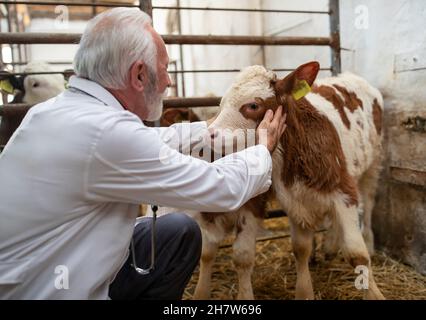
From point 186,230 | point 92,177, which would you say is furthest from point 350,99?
point 92,177

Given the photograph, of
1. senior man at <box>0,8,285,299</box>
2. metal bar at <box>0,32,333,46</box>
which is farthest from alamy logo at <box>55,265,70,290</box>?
metal bar at <box>0,32,333,46</box>

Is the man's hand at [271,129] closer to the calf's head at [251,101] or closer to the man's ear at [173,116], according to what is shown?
the calf's head at [251,101]

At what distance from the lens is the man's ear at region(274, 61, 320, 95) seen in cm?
251

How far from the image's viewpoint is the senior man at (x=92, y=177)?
1.52 meters

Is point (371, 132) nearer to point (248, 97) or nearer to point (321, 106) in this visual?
point (321, 106)

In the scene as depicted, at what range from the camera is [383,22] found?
11.4ft

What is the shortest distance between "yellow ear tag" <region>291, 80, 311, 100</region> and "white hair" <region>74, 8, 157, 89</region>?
1.12 meters

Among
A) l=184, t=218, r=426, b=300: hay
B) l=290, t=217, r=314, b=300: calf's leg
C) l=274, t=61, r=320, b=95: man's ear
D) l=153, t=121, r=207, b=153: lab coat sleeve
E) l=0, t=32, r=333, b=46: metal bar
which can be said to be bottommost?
l=184, t=218, r=426, b=300: hay

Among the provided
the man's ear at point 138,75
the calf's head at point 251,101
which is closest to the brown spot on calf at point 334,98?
the calf's head at point 251,101

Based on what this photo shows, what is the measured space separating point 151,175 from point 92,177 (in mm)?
200

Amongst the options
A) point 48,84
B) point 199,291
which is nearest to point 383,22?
point 199,291

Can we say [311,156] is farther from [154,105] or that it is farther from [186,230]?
[154,105]

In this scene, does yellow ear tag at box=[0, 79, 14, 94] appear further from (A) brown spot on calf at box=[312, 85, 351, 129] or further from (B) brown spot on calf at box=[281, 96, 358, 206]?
(A) brown spot on calf at box=[312, 85, 351, 129]

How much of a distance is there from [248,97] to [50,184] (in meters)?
1.35
